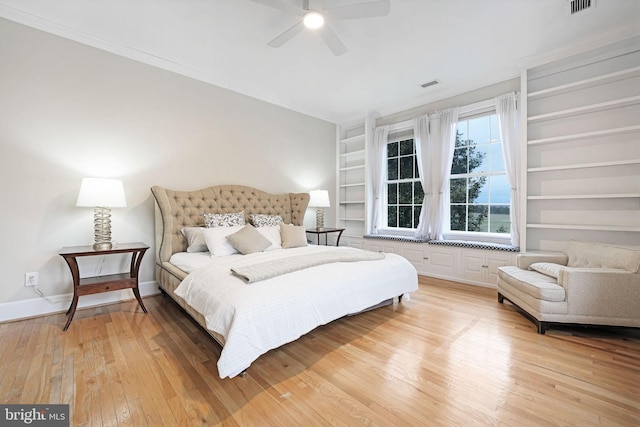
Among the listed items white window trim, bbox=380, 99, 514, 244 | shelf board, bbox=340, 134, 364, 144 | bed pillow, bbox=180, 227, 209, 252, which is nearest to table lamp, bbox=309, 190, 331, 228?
shelf board, bbox=340, 134, 364, 144

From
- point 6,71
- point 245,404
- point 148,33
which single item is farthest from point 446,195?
point 6,71

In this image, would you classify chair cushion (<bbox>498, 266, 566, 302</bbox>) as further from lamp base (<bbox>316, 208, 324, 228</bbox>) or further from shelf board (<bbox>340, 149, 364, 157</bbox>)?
shelf board (<bbox>340, 149, 364, 157</bbox>)

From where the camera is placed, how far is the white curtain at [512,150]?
3.45 m

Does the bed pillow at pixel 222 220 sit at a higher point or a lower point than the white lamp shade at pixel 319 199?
lower

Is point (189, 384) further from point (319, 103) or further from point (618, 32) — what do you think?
point (618, 32)

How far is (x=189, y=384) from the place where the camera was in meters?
1.62

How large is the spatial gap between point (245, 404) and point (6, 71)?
139 inches

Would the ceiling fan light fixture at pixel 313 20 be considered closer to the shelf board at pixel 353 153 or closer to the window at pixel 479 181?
the window at pixel 479 181

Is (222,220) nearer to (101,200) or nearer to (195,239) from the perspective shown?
(195,239)

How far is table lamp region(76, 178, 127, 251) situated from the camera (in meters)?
2.52

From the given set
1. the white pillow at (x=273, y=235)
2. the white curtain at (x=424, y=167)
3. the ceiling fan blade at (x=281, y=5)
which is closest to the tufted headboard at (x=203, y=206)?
the white pillow at (x=273, y=235)

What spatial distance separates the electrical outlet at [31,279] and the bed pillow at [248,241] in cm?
179

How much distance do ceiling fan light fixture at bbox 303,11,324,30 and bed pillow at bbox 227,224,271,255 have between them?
2151 mm

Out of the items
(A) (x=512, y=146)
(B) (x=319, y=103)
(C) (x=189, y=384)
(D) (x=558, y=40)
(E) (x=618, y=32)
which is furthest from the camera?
(B) (x=319, y=103)
